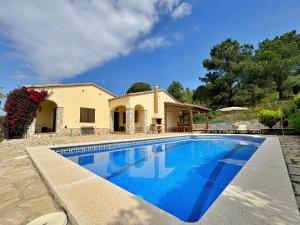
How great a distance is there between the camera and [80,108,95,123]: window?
15.1m

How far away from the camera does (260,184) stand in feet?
8.48

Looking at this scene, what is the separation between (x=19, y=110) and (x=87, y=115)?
5325mm

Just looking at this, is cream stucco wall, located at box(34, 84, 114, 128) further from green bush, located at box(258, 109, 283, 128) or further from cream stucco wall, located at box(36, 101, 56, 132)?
green bush, located at box(258, 109, 283, 128)

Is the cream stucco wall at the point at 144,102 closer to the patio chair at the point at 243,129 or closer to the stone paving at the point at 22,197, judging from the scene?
the patio chair at the point at 243,129

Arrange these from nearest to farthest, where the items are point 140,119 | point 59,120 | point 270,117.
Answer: point 59,120 < point 270,117 < point 140,119

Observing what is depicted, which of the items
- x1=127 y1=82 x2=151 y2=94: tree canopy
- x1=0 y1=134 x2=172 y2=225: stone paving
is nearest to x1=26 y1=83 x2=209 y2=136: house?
x1=0 y1=134 x2=172 y2=225: stone paving

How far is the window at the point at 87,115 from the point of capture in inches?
596

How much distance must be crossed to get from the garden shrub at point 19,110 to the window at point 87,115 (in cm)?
376

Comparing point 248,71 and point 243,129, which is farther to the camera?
point 248,71

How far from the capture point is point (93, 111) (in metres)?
16.0

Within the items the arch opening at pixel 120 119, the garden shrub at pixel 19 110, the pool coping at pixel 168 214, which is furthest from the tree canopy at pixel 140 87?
the pool coping at pixel 168 214

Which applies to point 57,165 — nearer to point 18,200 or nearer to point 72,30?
point 18,200

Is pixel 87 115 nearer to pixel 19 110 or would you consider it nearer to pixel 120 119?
pixel 120 119

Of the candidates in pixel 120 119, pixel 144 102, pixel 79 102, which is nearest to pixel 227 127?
pixel 144 102
